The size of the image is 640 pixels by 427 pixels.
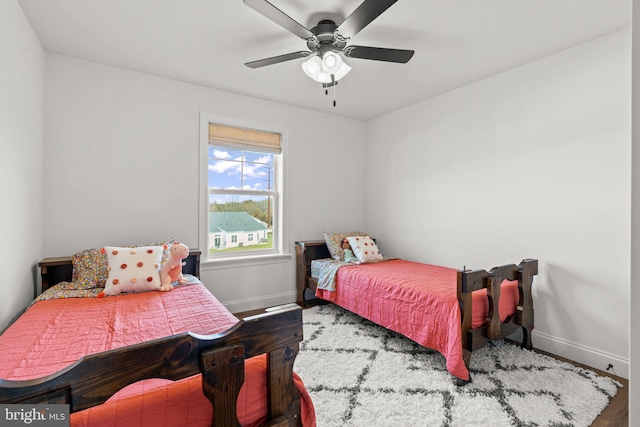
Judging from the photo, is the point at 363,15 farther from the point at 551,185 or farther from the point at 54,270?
the point at 54,270

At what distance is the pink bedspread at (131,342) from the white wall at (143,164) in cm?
86

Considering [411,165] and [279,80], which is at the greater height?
[279,80]

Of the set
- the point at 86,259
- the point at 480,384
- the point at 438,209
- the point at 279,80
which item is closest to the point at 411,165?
the point at 438,209

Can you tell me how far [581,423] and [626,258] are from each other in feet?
3.96

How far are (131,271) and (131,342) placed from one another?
1024 millimetres

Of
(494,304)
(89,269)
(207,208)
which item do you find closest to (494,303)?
(494,304)

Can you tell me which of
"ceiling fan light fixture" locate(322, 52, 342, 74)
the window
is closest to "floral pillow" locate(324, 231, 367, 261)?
the window

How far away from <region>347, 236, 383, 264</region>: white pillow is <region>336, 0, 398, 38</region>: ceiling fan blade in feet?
7.28

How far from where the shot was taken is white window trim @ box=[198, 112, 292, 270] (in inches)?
125

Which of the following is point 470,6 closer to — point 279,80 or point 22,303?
point 279,80

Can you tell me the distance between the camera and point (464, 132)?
3139 millimetres

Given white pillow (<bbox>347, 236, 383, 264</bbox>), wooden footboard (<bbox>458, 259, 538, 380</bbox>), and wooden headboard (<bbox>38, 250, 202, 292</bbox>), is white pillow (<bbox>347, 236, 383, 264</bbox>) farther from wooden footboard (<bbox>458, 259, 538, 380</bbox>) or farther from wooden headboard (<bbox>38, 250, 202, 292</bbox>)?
wooden headboard (<bbox>38, 250, 202, 292</bbox>)

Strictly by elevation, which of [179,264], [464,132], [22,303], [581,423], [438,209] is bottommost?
[581,423]

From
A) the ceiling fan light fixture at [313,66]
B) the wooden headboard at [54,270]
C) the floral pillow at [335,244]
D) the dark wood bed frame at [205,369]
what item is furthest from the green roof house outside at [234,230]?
the dark wood bed frame at [205,369]
